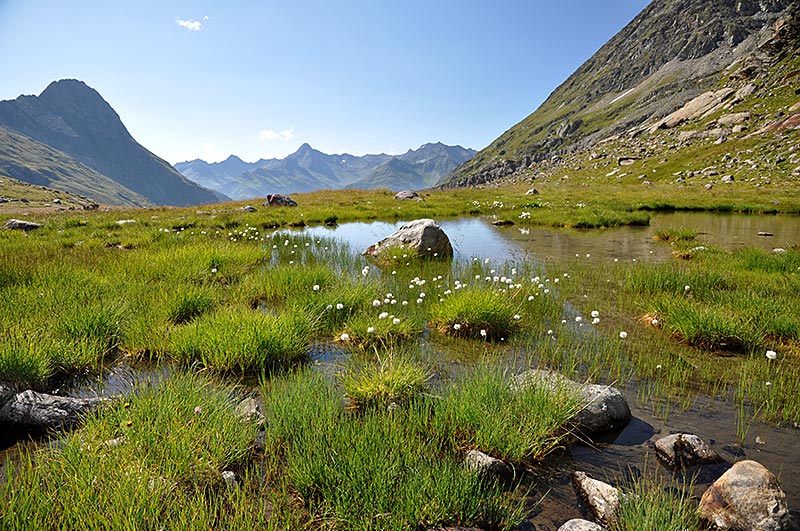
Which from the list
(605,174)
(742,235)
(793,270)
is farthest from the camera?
(605,174)

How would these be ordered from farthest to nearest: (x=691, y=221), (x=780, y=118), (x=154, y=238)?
(x=780, y=118) < (x=691, y=221) < (x=154, y=238)

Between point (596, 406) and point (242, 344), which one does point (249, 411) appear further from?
point (596, 406)

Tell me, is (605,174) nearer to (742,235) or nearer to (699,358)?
(742,235)

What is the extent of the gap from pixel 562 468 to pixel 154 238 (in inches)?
695

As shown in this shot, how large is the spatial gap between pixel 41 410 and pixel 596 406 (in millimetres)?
6147

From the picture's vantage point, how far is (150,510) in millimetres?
2664

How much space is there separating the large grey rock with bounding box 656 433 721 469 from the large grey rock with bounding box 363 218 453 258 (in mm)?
9163

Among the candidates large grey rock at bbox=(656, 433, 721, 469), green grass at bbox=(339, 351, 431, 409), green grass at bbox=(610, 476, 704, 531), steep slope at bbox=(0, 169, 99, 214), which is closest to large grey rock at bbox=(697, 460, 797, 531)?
green grass at bbox=(610, 476, 704, 531)

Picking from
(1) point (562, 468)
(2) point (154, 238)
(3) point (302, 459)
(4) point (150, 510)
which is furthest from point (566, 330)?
(2) point (154, 238)

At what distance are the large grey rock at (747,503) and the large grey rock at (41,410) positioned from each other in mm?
5867

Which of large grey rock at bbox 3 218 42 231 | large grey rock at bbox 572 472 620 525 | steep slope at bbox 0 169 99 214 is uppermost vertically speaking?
steep slope at bbox 0 169 99 214

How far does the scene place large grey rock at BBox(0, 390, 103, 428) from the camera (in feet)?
13.3

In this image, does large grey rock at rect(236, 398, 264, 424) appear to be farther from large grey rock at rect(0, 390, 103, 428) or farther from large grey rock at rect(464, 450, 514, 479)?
large grey rock at rect(464, 450, 514, 479)

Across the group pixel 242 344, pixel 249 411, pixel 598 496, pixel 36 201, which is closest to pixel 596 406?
pixel 598 496
